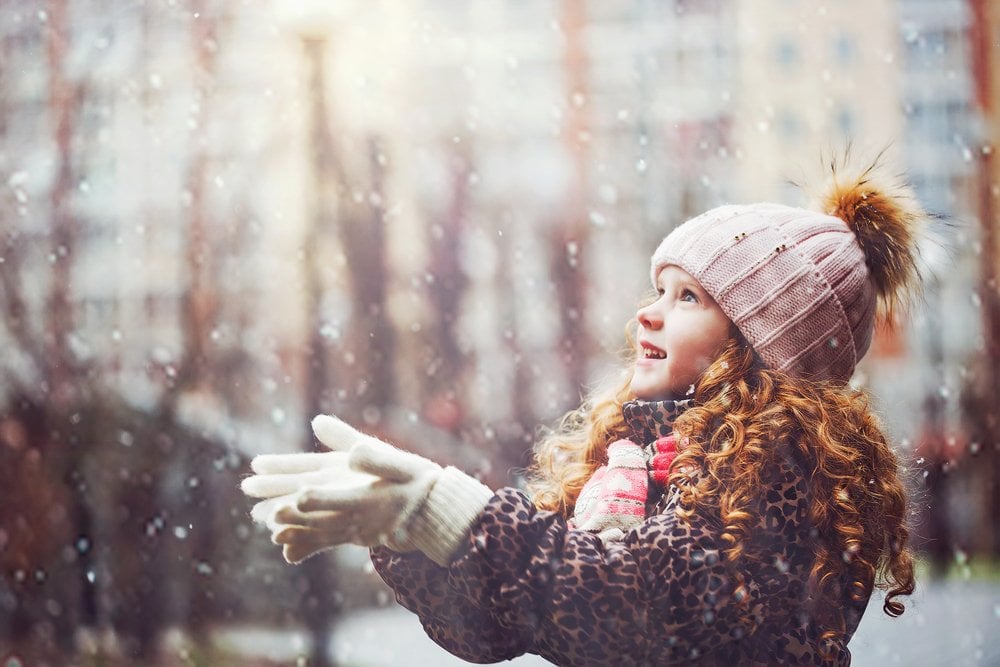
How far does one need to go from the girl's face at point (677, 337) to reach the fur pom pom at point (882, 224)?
18 cm

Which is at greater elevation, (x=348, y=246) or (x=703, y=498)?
(x=348, y=246)

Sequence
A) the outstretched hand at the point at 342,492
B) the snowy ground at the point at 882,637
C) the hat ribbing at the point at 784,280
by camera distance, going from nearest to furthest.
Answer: the outstretched hand at the point at 342,492 < the hat ribbing at the point at 784,280 < the snowy ground at the point at 882,637

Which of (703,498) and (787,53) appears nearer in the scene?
(703,498)

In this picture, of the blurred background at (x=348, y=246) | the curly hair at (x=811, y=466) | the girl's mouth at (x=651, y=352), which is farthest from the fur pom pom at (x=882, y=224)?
the blurred background at (x=348, y=246)

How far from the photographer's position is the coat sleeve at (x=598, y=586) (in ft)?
2.16

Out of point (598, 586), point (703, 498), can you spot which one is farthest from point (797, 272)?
point (598, 586)

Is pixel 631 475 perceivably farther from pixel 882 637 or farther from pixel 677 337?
pixel 882 637

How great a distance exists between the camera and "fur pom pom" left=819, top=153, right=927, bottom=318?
83 cm

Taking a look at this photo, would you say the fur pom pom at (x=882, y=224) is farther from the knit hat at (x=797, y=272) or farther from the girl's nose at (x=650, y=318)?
the girl's nose at (x=650, y=318)

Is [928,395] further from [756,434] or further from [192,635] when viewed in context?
[192,635]

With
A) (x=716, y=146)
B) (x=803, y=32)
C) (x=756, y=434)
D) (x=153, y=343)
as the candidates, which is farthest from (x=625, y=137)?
(x=153, y=343)

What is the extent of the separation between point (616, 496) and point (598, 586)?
0.11 m

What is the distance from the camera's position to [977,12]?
3.94ft

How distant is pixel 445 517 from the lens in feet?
2.18
